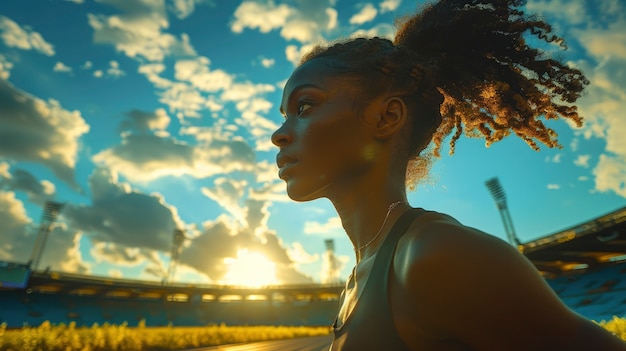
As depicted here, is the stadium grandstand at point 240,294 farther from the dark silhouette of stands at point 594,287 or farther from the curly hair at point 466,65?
the curly hair at point 466,65

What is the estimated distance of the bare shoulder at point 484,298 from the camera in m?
0.76

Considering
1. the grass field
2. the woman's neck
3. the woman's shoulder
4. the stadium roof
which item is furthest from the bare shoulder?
the stadium roof

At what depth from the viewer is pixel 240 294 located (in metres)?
55.0

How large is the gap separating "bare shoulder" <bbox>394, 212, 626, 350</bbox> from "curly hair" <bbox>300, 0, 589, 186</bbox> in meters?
1.03

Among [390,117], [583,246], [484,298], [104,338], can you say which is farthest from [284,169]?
[583,246]

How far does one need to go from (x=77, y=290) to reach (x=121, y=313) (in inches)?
256

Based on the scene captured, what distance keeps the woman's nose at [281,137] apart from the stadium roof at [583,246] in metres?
25.5

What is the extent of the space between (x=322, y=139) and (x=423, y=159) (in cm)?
111

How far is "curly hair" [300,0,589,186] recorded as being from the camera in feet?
5.76

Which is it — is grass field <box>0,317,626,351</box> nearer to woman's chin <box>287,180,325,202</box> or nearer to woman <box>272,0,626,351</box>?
woman <box>272,0,626,351</box>

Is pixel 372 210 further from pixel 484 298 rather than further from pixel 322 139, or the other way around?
pixel 484 298

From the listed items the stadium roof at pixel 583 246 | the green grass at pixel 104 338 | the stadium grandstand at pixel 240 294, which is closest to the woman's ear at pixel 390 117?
the green grass at pixel 104 338

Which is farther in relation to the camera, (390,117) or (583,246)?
(583,246)

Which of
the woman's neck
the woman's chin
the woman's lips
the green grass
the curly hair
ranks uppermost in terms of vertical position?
the curly hair
